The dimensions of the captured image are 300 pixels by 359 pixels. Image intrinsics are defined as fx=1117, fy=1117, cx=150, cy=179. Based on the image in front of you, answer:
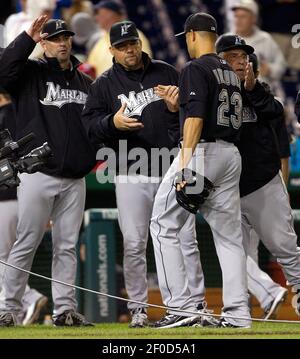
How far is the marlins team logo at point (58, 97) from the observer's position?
7914 mm

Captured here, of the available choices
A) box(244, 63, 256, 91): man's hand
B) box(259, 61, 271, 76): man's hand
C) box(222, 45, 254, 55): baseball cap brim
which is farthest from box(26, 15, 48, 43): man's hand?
box(259, 61, 271, 76): man's hand

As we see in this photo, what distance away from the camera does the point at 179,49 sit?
563 inches

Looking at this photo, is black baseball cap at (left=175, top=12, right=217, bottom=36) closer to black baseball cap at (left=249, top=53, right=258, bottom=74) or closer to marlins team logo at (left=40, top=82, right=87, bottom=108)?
black baseball cap at (left=249, top=53, right=258, bottom=74)

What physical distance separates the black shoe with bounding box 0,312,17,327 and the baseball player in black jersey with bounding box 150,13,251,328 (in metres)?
1.14

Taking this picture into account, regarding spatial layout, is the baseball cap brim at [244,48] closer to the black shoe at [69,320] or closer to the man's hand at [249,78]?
the man's hand at [249,78]

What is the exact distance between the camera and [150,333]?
6.70 meters

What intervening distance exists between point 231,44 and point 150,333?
2.11 m

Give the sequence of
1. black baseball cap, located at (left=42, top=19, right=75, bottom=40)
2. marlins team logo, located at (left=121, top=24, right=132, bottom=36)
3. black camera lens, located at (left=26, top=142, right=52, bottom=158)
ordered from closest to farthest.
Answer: black camera lens, located at (left=26, top=142, right=52, bottom=158) < marlins team logo, located at (left=121, top=24, right=132, bottom=36) < black baseball cap, located at (left=42, top=19, right=75, bottom=40)

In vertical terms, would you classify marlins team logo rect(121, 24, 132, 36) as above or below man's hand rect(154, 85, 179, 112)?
above

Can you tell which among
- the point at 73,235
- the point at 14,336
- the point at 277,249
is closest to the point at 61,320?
the point at 73,235

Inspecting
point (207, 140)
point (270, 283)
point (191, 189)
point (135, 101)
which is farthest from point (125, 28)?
point (270, 283)

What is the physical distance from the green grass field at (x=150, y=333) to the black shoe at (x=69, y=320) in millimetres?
391

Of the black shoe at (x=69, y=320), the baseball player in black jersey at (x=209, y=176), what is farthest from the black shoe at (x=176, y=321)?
the black shoe at (x=69, y=320)

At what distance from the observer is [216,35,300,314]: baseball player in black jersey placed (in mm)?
7629
